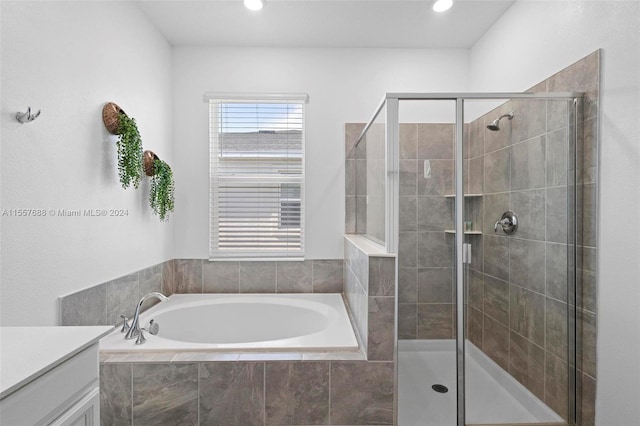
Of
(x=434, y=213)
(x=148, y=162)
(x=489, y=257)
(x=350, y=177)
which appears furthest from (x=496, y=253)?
(x=148, y=162)

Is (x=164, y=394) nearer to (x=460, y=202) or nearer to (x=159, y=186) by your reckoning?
(x=159, y=186)

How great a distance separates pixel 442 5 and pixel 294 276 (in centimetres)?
229

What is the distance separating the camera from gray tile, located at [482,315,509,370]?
1.68 meters

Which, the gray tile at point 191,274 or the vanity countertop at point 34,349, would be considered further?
the gray tile at point 191,274

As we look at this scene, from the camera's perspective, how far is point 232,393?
1.62 metres

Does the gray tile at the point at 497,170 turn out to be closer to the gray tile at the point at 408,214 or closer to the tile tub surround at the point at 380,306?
the gray tile at the point at 408,214

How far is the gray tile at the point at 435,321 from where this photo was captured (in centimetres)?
169

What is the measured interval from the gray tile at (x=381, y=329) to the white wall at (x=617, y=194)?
972mm

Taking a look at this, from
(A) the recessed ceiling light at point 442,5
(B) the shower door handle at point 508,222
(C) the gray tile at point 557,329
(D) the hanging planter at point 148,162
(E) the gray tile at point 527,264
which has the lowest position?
(C) the gray tile at point 557,329

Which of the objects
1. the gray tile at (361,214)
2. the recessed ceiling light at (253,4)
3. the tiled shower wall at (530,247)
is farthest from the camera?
the gray tile at (361,214)

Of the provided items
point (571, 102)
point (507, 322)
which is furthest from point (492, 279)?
point (571, 102)

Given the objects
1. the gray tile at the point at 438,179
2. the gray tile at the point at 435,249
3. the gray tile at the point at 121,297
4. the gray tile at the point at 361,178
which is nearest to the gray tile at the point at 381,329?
the gray tile at the point at 435,249

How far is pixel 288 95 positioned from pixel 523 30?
67.9 inches

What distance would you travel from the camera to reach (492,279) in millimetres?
1693
